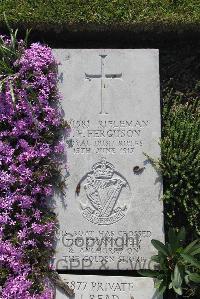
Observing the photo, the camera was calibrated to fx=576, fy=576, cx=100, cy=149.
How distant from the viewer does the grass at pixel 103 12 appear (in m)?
6.49

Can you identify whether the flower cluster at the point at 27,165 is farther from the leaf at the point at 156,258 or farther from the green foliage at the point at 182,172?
the green foliage at the point at 182,172

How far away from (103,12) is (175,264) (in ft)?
9.52

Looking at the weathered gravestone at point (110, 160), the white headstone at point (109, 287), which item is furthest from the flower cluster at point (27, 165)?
the white headstone at point (109, 287)

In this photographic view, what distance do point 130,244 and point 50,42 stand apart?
2.60m

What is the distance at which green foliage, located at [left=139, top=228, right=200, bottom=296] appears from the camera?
5.46 meters

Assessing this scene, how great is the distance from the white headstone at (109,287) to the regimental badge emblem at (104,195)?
57 cm

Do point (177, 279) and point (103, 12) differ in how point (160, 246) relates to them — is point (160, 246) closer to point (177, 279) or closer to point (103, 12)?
point (177, 279)

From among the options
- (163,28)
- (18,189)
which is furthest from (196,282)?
(163,28)

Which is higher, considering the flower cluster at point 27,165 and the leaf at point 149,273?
the flower cluster at point 27,165

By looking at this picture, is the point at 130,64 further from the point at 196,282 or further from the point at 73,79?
the point at 196,282

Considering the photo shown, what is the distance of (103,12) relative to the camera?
256 inches

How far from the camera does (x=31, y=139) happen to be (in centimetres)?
598

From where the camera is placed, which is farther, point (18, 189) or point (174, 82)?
point (174, 82)

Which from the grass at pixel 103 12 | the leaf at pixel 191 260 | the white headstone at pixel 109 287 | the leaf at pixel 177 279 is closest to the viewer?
the leaf at pixel 191 260
